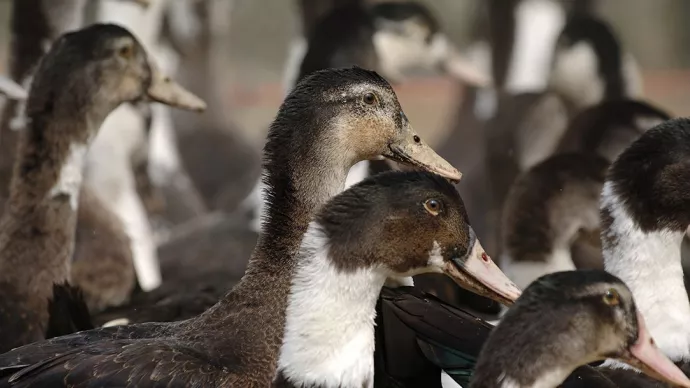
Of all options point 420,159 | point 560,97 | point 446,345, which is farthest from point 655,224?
point 560,97

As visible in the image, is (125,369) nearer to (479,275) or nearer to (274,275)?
(274,275)

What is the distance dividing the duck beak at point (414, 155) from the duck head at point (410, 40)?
121 inches

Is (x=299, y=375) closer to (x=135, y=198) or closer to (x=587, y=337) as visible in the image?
(x=587, y=337)

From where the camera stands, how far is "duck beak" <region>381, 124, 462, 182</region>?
5453 millimetres

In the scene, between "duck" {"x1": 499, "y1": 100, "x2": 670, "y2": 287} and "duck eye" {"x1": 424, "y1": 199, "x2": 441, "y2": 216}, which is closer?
"duck eye" {"x1": 424, "y1": 199, "x2": 441, "y2": 216}

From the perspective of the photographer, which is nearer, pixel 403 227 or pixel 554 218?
pixel 403 227

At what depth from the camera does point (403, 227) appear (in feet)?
15.3

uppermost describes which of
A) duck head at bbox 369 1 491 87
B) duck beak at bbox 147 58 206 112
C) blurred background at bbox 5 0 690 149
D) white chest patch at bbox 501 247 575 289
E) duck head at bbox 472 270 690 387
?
duck beak at bbox 147 58 206 112

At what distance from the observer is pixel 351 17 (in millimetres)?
8008

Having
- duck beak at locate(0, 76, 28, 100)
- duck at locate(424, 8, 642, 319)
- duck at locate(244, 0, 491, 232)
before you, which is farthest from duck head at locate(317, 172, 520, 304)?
duck at locate(424, 8, 642, 319)

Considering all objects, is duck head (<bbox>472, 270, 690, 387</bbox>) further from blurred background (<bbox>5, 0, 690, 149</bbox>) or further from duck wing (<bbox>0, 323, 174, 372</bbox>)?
blurred background (<bbox>5, 0, 690, 149</bbox>)

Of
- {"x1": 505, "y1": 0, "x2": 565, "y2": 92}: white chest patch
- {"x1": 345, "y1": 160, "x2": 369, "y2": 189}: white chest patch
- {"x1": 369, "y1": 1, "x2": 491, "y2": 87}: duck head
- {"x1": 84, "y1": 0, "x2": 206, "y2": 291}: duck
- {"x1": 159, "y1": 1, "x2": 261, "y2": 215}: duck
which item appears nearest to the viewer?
{"x1": 345, "y1": 160, "x2": 369, "y2": 189}: white chest patch

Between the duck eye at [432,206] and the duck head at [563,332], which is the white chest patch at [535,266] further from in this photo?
the duck head at [563,332]

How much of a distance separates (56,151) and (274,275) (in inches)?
61.0
